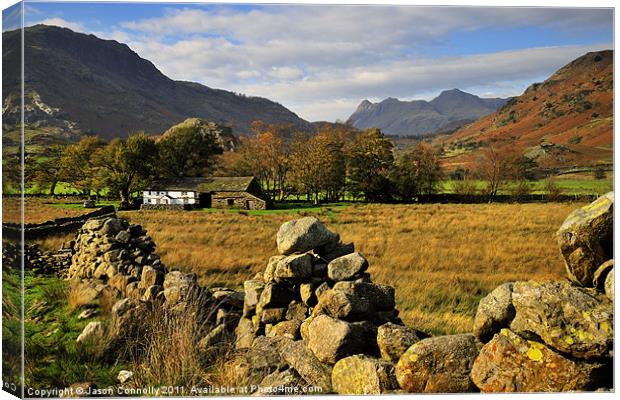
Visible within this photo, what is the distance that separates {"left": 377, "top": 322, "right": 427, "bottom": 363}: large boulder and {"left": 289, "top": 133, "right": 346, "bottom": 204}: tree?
8.93ft

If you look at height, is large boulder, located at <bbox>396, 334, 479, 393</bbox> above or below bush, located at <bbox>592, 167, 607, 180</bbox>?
below

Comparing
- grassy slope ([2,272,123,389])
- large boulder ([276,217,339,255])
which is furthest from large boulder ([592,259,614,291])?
grassy slope ([2,272,123,389])

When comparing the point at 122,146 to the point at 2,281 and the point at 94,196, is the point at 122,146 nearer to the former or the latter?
the point at 94,196

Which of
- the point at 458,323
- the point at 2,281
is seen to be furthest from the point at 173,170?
the point at 458,323

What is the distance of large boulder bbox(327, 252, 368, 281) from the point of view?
7461 mm

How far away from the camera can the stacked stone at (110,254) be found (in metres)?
8.43

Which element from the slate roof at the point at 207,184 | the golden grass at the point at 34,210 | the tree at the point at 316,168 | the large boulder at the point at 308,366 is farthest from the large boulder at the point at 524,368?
the golden grass at the point at 34,210

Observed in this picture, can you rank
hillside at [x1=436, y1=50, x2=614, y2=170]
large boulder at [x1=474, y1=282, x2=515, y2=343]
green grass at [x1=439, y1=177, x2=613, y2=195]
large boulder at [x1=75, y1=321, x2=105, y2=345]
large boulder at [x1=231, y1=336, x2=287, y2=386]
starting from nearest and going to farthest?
large boulder at [x1=474, y1=282, x2=515, y2=343]
large boulder at [x1=231, y1=336, x2=287, y2=386]
large boulder at [x1=75, y1=321, x2=105, y2=345]
hillside at [x1=436, y1=50, x2=614, y2=170]
green grass at [x1=439, y1=177, x2=613, y2=195]

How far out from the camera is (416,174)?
895cm

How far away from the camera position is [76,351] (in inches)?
290

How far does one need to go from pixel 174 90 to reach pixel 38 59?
1830mm

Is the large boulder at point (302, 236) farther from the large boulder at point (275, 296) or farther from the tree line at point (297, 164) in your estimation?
the tree line at point (297, 164)

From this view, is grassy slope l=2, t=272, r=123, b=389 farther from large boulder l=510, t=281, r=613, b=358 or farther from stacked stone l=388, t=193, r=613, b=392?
large boulder l=510, t=281, r=613, b=358

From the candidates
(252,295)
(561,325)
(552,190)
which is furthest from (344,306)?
(552,190)
